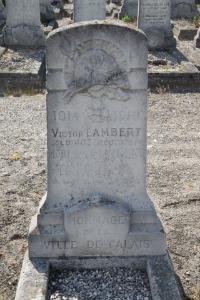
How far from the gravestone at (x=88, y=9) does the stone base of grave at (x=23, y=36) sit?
1087 mm

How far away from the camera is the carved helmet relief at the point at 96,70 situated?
13.8ft

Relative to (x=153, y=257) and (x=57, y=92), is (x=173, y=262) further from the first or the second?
(x=57, y=92)

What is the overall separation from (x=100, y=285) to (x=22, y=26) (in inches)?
387

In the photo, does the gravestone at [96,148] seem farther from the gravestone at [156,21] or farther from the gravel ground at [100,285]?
the gravestone at [156,21]

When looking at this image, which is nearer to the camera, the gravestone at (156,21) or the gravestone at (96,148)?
the gravestone at (96,148)

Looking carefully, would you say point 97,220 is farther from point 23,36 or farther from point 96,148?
point 23,36

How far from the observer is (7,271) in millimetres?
4816

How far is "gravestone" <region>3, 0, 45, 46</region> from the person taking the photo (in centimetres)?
1309

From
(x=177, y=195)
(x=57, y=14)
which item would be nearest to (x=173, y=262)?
(x=177, y=195)

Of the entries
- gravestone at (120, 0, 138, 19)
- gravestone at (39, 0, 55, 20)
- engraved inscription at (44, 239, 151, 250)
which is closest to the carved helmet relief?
engraved inscription at (44, 239, 151, 250)

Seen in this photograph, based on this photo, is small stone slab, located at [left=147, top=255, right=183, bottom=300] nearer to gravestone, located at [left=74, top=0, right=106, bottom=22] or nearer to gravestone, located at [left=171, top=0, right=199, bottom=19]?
gravestone, located at [left=74, top=0, right=106, bottom=22]

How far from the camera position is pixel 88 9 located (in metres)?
13.2

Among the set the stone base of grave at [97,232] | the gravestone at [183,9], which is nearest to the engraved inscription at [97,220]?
the stone base of grave at [97,232]

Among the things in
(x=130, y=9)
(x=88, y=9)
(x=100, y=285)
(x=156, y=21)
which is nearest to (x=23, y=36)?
(x=88, y=9)
